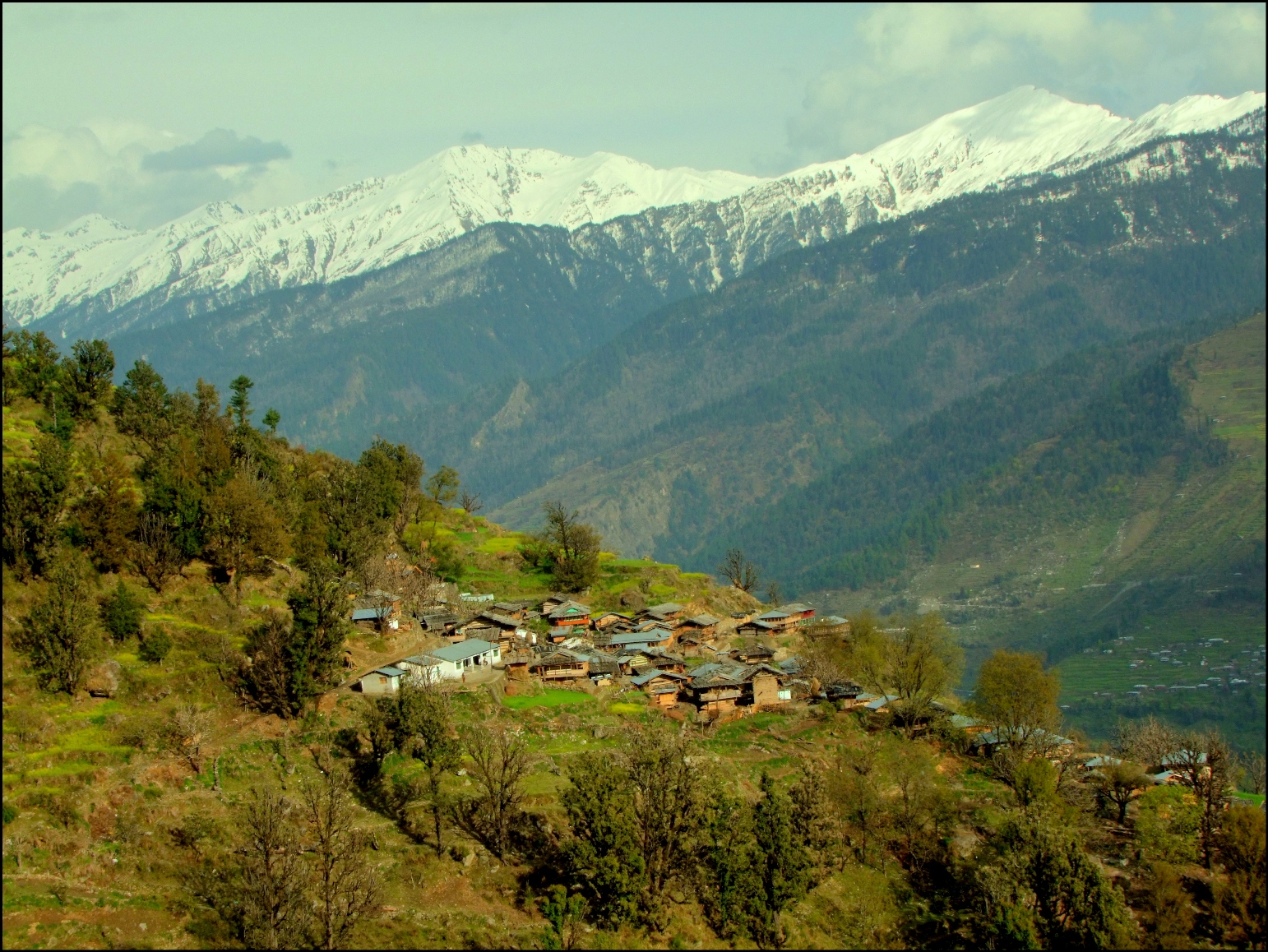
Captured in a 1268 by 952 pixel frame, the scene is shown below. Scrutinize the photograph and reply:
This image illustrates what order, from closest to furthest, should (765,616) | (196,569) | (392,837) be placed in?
1. (392,837)
2. (196,569)
3. (765,616)

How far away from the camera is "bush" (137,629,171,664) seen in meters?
54.3

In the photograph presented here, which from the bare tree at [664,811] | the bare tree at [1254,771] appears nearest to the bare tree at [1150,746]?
the bare tree at [1254,771]

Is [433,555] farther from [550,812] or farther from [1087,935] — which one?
[1087,935]

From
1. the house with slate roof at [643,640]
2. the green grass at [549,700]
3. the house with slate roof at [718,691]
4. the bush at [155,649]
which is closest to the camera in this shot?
the bush at [155,649]

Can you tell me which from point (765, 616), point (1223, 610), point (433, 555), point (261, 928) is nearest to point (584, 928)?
point (261, 928)

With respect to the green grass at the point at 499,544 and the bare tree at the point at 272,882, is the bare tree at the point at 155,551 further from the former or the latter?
the green grass at the point at 499,544

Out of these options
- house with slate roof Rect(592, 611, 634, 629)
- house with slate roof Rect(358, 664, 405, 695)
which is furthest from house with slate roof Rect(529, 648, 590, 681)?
house with slate roof Rect(592, 611, 634, 629)

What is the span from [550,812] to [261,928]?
605 inches

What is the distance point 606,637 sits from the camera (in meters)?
80.9

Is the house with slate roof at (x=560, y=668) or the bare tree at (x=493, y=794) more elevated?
the house with slate roof at (x=560, y=668)

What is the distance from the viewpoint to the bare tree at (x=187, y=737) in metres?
47.8

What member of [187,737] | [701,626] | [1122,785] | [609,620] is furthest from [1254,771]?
[187,737]

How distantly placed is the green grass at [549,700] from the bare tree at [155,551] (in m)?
20.4

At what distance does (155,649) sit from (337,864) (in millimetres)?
16873
